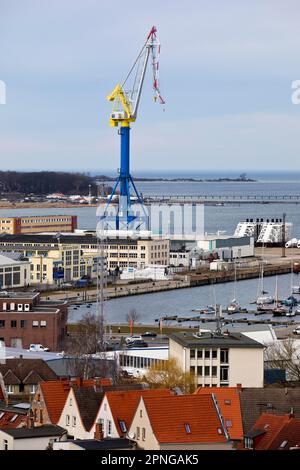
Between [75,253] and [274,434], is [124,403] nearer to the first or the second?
[274,434]

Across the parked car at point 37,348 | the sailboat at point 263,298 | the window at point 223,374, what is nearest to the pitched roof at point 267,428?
the window at point 223,374

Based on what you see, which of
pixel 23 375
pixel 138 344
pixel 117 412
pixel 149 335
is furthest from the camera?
pixel 149 335

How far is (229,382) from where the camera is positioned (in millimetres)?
8719

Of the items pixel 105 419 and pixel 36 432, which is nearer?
pixel 36 432

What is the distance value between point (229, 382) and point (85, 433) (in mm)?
2623

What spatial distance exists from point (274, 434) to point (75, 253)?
51.4 ft

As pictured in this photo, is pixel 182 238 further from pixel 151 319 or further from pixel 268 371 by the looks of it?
pixel 268 371

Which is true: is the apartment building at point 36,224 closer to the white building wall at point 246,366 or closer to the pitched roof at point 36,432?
the white building wall at point 246,366

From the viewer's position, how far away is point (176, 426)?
568cm

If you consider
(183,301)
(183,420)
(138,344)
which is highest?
(183,420)

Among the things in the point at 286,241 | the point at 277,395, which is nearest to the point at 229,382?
the point at 277,395

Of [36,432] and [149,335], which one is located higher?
[36,432]

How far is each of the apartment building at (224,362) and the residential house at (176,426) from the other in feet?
8.78
